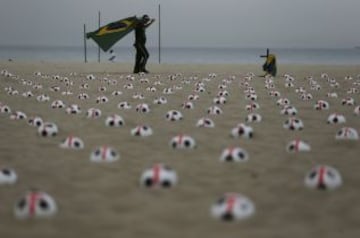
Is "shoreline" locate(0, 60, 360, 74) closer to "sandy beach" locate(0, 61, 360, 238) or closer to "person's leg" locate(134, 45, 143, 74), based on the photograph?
"person's leg" locate(134, 45, 143, 74)

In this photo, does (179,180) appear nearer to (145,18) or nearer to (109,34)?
(145,18)

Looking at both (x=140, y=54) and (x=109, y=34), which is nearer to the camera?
(x=140, y=54)

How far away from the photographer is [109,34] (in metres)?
29.0

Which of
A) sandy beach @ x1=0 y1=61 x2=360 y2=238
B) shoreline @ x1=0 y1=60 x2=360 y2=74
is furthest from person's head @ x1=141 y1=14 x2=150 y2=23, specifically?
sandy beach @ x1=0 y1=61 x2=360 y2=238

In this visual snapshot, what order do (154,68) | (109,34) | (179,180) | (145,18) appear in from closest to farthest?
(179,180) < (145,18) < (109,34) < (154,68)

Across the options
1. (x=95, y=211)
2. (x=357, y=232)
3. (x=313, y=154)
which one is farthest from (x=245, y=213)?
(x=313, y=154)

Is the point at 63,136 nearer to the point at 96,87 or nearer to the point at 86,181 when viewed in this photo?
the point at 86,181

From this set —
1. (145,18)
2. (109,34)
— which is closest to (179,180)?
(145,18)

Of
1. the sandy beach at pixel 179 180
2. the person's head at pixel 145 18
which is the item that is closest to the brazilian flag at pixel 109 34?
the person's head at pixel 145 18

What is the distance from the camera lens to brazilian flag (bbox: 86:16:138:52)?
91.4 feet

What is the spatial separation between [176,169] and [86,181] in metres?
1.16

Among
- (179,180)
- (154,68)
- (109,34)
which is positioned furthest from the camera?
(154,68)

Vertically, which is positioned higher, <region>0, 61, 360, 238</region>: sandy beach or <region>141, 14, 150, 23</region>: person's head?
<region>141, 14, 150, 23</region>: person's head

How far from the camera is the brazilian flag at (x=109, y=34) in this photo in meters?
27.8
